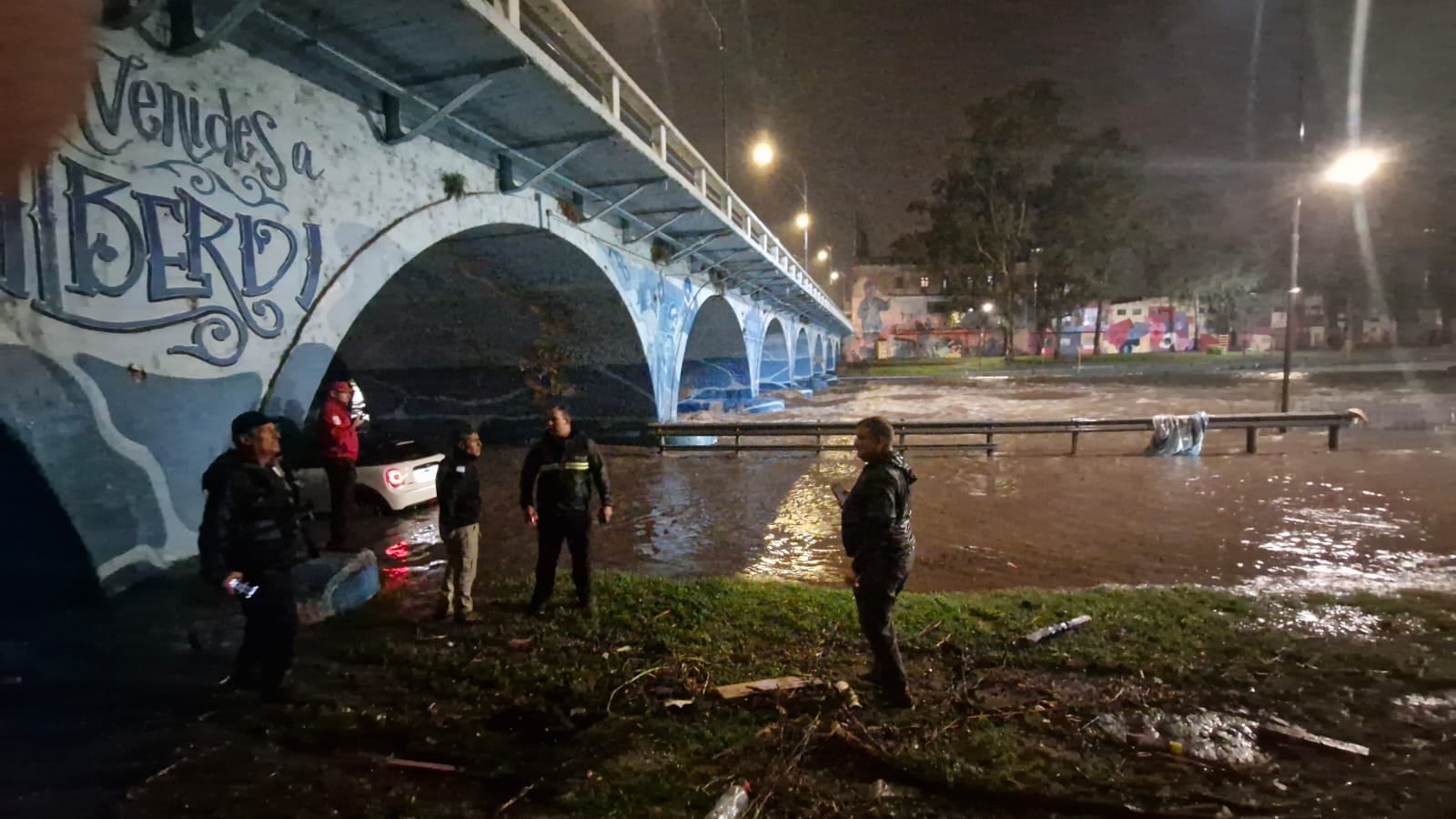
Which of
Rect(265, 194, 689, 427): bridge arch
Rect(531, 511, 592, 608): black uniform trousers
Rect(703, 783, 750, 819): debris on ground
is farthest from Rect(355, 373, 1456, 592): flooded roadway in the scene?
Rect(703, 783, 750, 819): debris on ground

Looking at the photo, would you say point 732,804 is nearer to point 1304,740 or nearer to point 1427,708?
point 1304,740

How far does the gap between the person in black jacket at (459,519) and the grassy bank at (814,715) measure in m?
0.24

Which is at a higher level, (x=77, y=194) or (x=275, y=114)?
(x=275, y=114)

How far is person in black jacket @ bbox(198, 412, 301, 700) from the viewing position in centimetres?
385

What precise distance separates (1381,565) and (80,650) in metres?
11.1

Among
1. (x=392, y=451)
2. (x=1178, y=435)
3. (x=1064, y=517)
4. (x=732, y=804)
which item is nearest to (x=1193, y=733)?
(x=732, y=804)

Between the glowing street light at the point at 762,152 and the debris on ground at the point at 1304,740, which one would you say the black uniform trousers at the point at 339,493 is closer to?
the debris on ground at the point at 1304,740

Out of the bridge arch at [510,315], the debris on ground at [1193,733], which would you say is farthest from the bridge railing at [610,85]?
the debris on ground at [1193,733]

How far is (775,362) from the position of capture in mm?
41438

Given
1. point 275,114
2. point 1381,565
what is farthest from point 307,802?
point 1381,565

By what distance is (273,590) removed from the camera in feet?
13.5

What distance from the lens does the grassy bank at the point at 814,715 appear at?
328 centimetres

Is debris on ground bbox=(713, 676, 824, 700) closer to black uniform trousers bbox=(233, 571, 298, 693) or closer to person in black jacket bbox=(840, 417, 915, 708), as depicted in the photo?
person in black jacket bbox=(840, 417, 915, 708)

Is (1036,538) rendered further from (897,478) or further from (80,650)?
(80,650)
